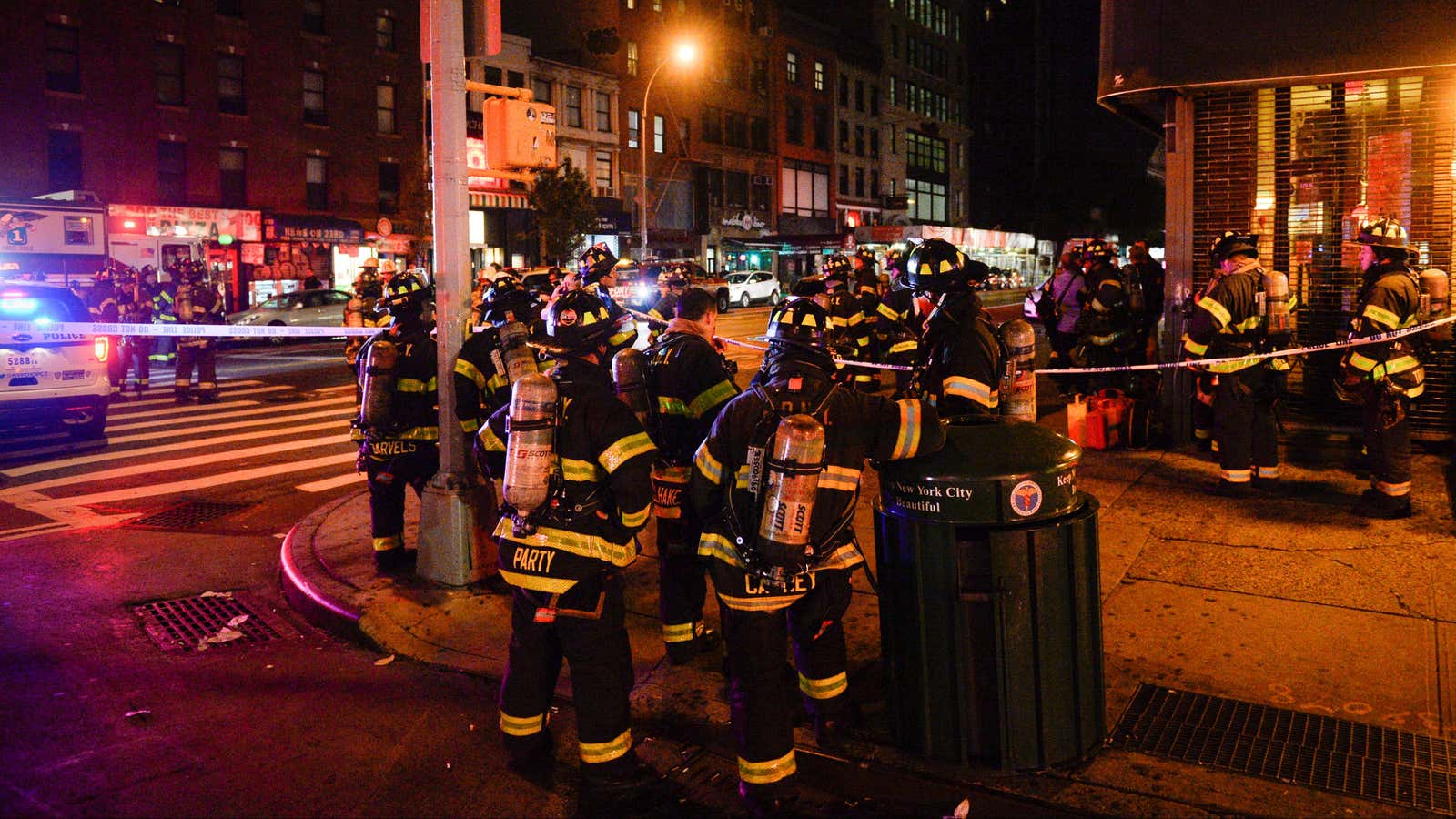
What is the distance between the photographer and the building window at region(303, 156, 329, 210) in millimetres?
36425

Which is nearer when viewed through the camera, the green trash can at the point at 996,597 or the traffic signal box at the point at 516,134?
the green trash can at the point at 996,597

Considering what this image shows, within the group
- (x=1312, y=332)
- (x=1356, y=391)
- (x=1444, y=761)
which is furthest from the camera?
(x=1312, y=332)

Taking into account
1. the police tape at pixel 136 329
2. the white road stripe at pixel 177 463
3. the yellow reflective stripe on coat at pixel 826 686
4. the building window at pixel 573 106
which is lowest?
the yellow reflective stripe on coat at pixel 826 686

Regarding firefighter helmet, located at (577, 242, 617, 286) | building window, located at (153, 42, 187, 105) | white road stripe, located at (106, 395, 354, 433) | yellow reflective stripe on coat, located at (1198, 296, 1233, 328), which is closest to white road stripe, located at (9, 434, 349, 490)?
white road stripe, located at (106, 395, 354, 433)

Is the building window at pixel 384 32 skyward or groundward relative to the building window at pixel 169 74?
skyward

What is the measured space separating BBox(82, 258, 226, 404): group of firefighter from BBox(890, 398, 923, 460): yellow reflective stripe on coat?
577 inches

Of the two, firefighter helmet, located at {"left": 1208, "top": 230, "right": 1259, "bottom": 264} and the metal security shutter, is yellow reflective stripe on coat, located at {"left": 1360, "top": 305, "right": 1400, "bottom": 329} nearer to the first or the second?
firefighter helmet, located at {"left": 1208, "top": 230, "right": 1259, "bottom": 264}

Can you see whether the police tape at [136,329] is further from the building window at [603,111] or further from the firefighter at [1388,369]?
the building window at [603,111]

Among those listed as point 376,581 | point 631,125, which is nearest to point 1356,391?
point 376,581

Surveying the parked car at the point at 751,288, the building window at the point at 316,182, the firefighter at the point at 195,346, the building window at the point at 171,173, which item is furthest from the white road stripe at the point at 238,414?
the parked car at the point at 751,288

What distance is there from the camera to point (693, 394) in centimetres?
573

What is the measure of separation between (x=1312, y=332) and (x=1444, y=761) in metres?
6.99

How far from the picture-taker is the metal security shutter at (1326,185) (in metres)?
9.54

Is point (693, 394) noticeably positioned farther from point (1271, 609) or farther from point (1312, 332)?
point (1312, 332)
